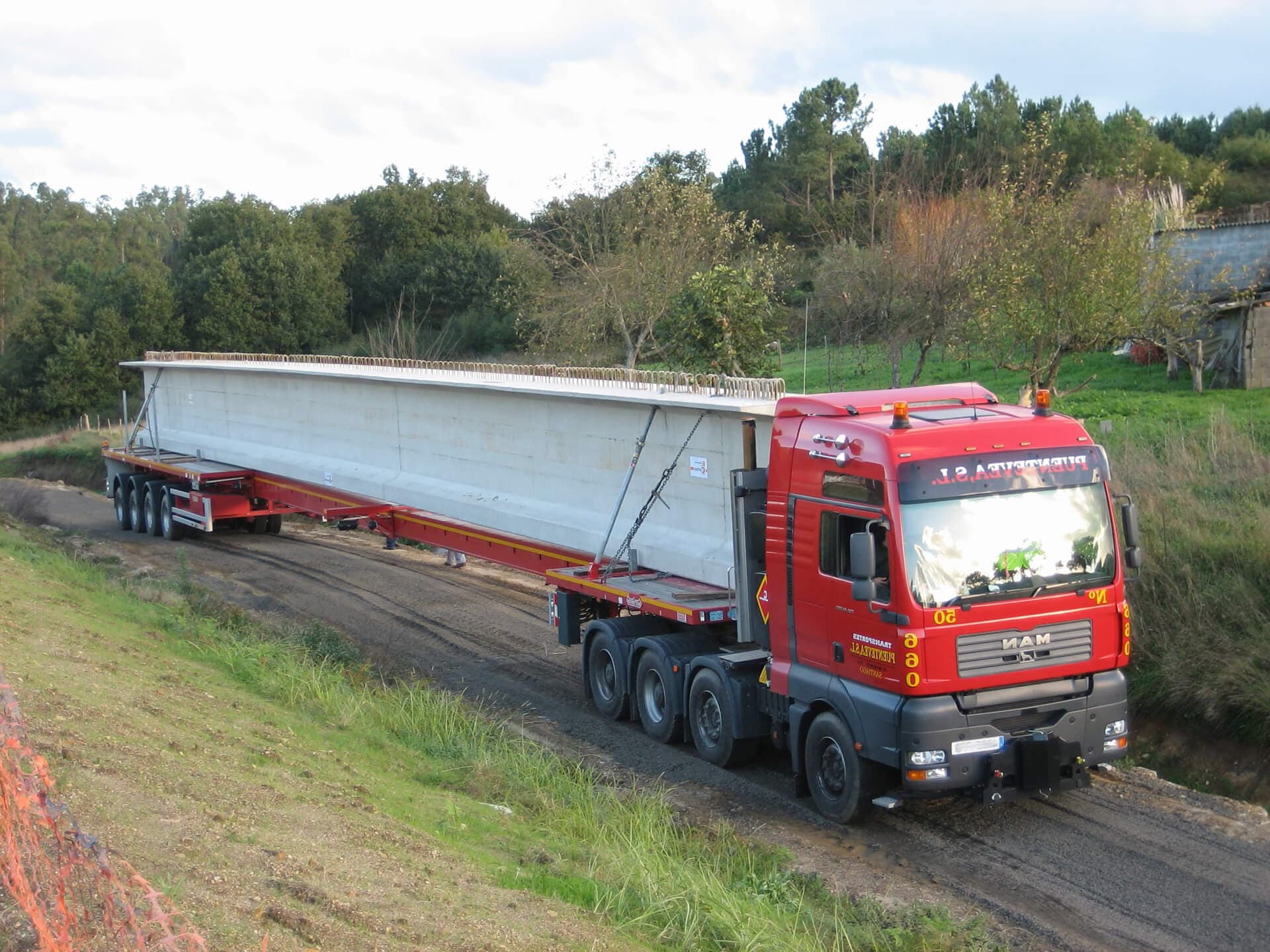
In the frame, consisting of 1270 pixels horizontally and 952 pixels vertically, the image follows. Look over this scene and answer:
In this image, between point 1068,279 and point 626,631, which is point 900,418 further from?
point 1068,279

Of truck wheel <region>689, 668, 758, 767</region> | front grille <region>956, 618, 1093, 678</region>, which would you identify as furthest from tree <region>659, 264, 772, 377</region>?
front grille <region>956, 618, 1093, 678</region>

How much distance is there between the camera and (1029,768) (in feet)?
25.9

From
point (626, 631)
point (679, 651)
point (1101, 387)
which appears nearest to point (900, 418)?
point (679, 651)

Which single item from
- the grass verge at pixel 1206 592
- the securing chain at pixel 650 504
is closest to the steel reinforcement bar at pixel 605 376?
the securing chain at pixel 650 504

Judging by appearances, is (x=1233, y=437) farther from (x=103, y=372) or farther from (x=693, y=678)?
(x=103, y=372)

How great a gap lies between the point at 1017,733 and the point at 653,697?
12.5ft

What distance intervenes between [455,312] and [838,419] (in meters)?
45.0

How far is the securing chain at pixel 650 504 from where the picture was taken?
10883 millimetres

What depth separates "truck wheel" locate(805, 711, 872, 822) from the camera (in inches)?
326

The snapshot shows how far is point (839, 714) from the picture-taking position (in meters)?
8.47

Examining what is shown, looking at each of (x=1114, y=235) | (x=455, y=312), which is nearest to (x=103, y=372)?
(x=455, y=312)

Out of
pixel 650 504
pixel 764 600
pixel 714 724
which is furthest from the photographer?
pixel 650 504

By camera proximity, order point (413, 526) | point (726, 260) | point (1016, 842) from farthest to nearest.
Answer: point (726, 260), point (413, 526), point (1016, 842)

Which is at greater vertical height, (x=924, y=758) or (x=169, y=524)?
(x=924, y=758)
